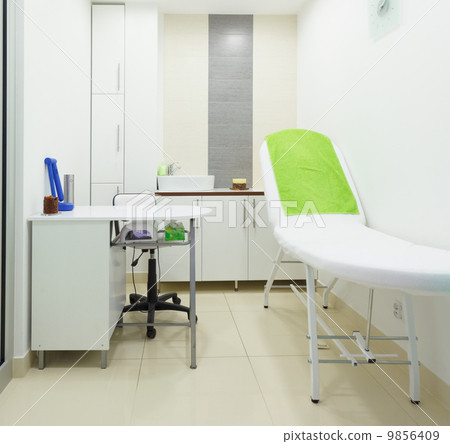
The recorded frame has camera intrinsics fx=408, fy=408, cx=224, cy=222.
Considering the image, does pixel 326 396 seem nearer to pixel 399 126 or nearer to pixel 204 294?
pixel 399 126

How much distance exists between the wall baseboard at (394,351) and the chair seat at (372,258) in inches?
24.8

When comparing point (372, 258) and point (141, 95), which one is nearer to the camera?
point (372, 258)

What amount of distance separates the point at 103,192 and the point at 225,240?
1174 millimetres

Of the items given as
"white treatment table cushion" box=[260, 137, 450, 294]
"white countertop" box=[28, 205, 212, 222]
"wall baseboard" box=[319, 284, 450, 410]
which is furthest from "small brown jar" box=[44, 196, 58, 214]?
"wall baseboard" box=[319, 284, 450, 410]

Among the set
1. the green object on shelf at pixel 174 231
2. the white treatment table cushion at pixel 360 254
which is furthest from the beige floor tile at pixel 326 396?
the green object on shelf at pixel 174 231

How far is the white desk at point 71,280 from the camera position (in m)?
2.03

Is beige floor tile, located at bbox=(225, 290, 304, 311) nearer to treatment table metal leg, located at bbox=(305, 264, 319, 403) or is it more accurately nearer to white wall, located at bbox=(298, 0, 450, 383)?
white wall, located at bbox=(298, 0, 450, 383)

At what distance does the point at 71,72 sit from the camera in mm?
2854

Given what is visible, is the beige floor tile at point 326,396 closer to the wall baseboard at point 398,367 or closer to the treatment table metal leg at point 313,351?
the treatment table metal leg at point 313,351

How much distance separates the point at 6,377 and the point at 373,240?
5.93 ft

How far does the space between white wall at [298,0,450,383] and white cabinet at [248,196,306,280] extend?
71cm

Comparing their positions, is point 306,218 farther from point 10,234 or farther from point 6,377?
point 6,377

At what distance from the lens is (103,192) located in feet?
12.0

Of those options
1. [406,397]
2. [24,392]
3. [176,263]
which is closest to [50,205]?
[24,392]
